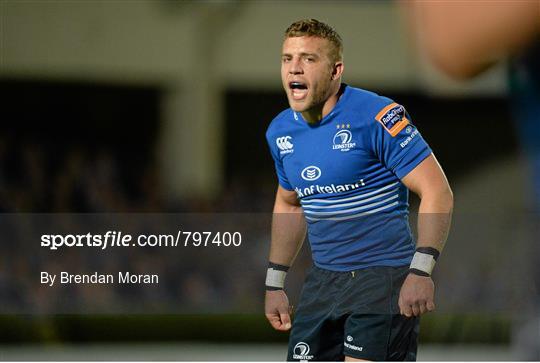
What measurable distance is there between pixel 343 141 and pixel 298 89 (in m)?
0.23

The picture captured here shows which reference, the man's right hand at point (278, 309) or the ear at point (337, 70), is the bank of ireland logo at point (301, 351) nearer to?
the man's right hand at point (278, 309)

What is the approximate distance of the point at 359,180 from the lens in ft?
9.05

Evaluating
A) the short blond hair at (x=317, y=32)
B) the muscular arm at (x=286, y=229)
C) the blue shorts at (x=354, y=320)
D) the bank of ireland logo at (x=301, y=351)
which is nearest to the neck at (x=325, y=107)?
the short blond hair at (x=317, y=32)

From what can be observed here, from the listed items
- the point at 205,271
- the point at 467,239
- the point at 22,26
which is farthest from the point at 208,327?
the point at 22,26

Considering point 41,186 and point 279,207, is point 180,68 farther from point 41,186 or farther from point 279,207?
point 279,207

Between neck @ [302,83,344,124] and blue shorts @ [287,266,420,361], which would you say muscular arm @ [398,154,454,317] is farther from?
neck @ [302,83,344,124]

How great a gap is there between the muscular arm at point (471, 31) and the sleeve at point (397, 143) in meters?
2.18

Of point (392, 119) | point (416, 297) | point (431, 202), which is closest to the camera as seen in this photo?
point (416, 297)

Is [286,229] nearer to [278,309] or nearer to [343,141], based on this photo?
[278,309]

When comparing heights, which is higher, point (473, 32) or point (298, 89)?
point (298, 89)

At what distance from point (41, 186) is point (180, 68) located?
1.20m

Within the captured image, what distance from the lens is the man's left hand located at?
2504 mm

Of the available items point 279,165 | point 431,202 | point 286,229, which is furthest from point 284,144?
point 431,202

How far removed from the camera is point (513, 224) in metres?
3.82
